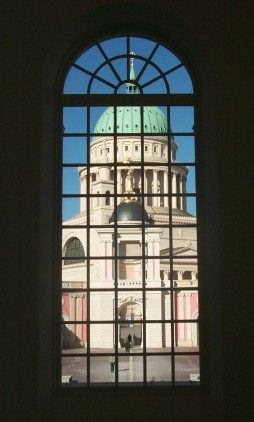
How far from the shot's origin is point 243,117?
473 cm

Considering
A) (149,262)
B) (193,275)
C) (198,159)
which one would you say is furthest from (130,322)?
(198,159)

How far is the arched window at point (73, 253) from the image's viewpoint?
5055 millimetres

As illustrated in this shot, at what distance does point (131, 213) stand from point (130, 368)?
4.04 ft

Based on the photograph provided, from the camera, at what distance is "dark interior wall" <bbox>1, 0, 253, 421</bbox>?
4.52 meters

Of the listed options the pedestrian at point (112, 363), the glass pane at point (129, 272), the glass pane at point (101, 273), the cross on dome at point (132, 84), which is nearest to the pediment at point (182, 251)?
the glass pane at point (129, 272)

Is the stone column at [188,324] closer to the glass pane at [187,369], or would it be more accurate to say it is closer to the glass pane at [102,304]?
the glass pane at [187,369]

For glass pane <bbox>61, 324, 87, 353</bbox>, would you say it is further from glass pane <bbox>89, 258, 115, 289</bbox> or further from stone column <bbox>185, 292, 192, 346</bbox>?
stone column <bbox>185, 292, 192, 346</bbox>

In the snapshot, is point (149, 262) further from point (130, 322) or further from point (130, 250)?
point (130, 322)

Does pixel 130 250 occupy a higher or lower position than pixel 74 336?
higher

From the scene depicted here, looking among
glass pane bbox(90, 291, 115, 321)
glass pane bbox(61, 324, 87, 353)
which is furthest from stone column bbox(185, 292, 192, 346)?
glass pane bbox(61, 324, 87, 353)

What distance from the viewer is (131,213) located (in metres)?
5.26

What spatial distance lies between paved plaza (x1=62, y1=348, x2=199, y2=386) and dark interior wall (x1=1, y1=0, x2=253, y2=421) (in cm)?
26

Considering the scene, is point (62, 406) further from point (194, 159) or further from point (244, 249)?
point (194, 159)

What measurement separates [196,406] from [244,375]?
1.37 feet
